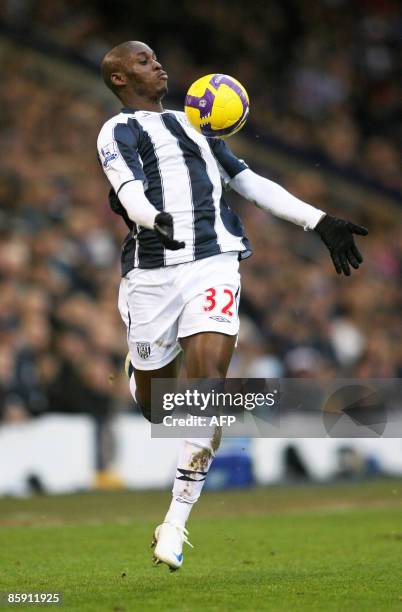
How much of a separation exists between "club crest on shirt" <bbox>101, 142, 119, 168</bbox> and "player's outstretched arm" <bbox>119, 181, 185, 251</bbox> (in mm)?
213

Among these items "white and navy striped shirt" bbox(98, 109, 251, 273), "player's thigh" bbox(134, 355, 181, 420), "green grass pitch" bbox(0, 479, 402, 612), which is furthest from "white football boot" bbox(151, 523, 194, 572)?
"white and navy striped shirt" bbox(98, 109, 251, 273)

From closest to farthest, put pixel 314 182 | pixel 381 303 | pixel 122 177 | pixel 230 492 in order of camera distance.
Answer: pixel 122 177
pixel 230 492
pixel 381 303
pixel 314 182

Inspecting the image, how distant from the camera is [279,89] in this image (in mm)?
19359

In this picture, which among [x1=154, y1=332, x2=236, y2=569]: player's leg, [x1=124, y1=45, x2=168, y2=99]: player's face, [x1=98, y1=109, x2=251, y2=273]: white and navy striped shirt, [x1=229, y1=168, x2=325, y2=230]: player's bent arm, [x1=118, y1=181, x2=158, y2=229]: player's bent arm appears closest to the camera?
[x1=118, y1=181, x2=158, y2=229]: player's bent arm

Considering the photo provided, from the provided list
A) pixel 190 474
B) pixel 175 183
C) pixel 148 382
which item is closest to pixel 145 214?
pixel 175 183

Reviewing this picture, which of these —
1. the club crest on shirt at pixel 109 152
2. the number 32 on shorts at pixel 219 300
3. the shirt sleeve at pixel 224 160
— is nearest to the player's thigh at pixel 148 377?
the number 32 on shorts at pixel 219 300

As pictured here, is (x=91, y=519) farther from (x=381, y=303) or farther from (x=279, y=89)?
(x=279, y=89)

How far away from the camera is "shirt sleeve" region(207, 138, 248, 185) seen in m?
6.70

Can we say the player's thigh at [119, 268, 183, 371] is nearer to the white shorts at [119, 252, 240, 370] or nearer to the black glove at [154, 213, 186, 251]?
the white shorts at [119, 252, 240, 370]

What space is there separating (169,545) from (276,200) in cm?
187

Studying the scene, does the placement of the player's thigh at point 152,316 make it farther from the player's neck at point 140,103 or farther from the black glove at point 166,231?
the player's neck at point 140,103

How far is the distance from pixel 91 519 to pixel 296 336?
18.4ft

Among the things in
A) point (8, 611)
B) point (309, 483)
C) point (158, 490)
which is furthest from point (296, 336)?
point (8, 611)

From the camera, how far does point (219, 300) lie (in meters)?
6.27
